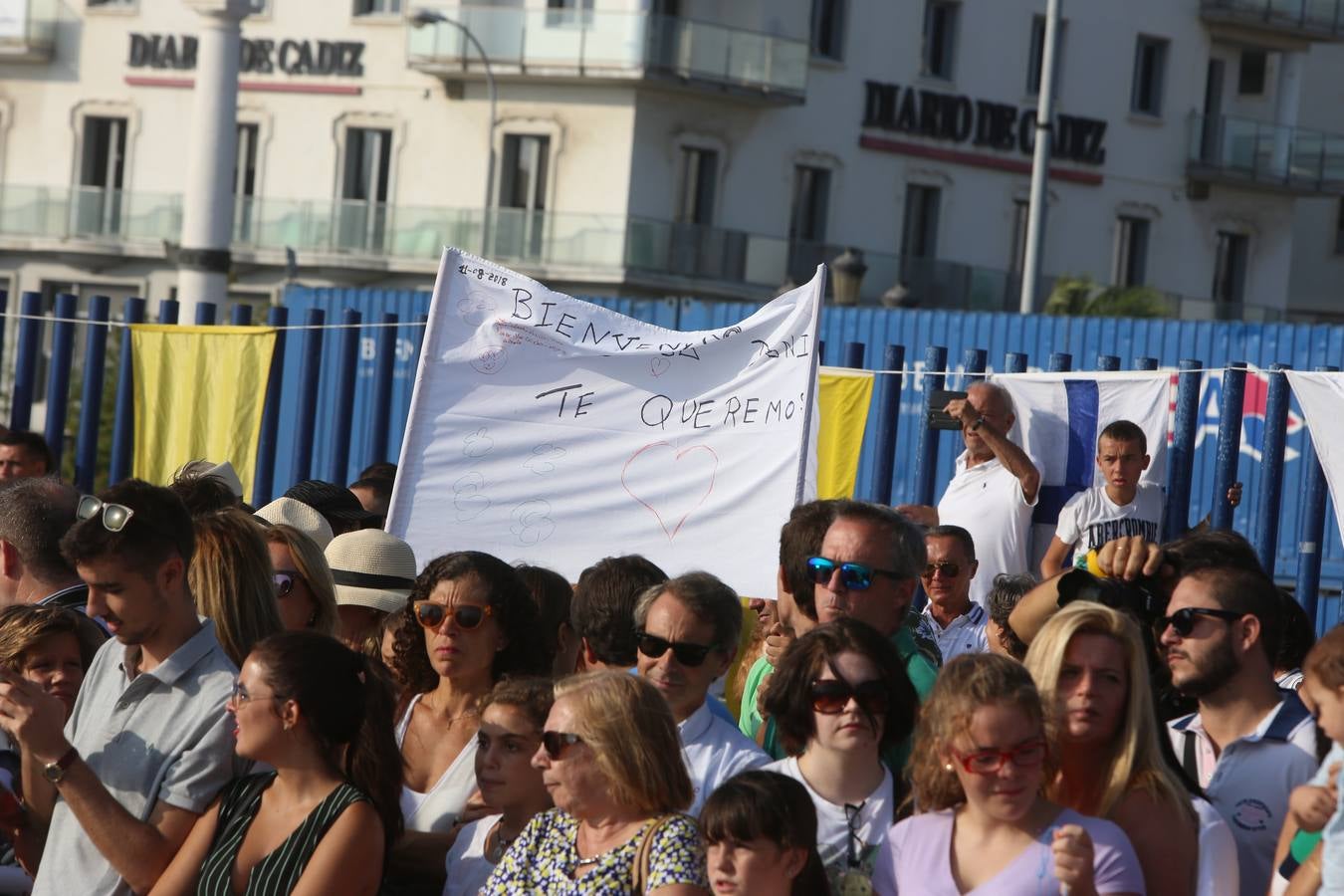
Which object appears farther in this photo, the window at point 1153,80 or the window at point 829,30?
the window at point 1153,80

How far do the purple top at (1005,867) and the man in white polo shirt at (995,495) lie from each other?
5189 millimetres

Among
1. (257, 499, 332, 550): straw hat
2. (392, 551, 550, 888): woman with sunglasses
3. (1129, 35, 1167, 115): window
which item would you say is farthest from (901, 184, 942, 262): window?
(392, 551, 550, 888): woman with sunglasses

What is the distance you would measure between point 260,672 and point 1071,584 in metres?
1.90

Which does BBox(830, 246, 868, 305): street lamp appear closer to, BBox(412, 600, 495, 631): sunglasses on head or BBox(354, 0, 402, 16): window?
BBox(412, 600, 495, 631): sunglasses on head

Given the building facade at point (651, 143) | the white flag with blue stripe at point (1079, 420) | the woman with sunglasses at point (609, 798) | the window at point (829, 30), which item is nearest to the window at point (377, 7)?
the building facade at point (651, 143)

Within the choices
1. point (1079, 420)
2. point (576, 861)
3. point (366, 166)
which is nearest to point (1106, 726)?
point (576, 861)

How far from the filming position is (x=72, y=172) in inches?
1716

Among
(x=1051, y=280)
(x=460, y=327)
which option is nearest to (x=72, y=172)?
(x=1051, y=280)

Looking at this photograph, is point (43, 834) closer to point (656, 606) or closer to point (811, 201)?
point (656, 606)

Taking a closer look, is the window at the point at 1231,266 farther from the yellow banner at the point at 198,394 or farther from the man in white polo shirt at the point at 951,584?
the man in white polo shirt at the point at 951,584

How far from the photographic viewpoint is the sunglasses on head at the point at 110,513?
5.20 metres

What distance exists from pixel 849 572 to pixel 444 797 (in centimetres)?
120

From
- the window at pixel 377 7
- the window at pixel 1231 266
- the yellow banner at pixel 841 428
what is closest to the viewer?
the yellow banner at pixel 841 428

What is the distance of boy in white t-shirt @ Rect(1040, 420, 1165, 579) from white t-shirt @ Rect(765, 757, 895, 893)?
4654mm
